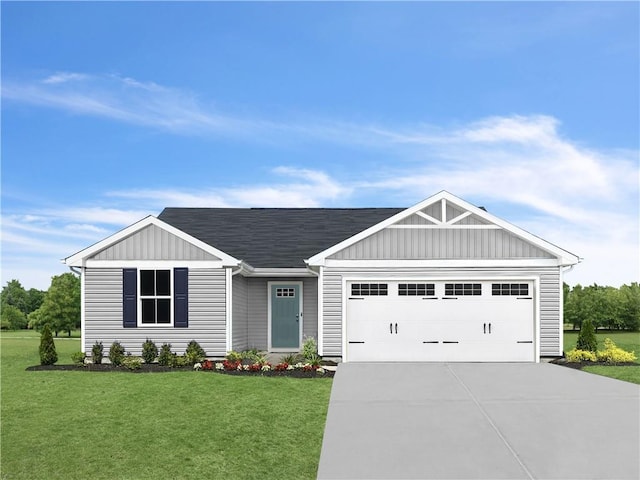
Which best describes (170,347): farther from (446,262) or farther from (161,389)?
(446,262)

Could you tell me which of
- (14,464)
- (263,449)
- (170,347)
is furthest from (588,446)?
(170,347)

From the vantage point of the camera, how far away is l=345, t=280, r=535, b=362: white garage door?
17.3m

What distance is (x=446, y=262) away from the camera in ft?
57.0

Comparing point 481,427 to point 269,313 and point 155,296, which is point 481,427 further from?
point 269,313

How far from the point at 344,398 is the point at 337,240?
1088 centimetres

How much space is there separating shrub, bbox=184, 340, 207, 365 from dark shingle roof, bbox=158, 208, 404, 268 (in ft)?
12.3

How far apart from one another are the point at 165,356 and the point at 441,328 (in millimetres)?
7405

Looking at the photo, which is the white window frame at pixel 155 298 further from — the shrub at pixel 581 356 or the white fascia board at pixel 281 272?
the shrub at pixel 581 356

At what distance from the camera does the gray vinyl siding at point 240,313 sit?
18219 mm

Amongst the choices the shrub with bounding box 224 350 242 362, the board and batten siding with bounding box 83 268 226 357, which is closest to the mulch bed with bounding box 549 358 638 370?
the shrub with bounding box 224 350 242 362

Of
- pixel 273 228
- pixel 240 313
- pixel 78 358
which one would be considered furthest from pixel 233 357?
pixel 273 228

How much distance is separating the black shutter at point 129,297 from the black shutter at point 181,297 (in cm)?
108

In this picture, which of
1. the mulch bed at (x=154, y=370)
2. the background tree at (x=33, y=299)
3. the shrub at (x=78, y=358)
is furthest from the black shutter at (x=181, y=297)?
the background tree at (x=33, y=299)

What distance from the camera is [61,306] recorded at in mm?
36875
